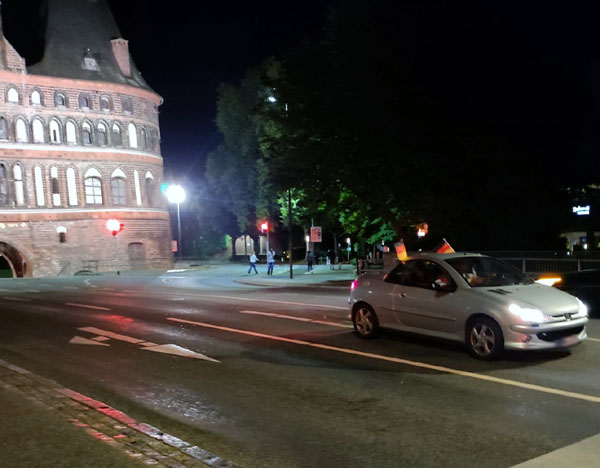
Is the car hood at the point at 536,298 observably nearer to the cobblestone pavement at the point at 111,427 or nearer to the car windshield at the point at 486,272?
the car windshield at the point at 486,272

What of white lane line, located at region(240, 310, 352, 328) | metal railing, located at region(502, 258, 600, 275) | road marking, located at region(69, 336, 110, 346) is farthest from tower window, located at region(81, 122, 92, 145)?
road marking, located at region(69, 336, 110, 346)

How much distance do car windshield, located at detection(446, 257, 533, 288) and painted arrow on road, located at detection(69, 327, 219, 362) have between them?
13.7 ft

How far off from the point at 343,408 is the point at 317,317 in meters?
6.88

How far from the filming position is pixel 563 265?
757 inches

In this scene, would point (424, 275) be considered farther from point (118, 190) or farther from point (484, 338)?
point (118, 190)

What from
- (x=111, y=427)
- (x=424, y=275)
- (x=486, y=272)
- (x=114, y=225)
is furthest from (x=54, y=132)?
(x=111, y=427)

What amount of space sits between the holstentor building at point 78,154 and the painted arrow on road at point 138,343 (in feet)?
119

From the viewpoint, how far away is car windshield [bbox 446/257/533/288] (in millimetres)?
8453

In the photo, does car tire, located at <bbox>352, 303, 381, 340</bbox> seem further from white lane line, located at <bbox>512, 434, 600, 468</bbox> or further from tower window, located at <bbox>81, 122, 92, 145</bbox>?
tower window, located at <bbox>81, 122, 92, 145</bbox>

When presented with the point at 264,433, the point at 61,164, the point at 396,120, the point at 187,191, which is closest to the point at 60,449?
the point at 264,433

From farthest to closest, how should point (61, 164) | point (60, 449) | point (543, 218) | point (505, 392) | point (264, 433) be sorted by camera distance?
1. point (61, 164)
2. point (543, 218)
3. point (505, 392)
4. point (264, 433)
5. point (60, 449)

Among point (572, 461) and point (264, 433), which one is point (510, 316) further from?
point (264, 433)

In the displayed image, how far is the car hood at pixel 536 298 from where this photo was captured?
24.6 ft

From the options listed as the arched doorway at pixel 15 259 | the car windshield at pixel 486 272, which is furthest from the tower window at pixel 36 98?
the car windshield at pixel 486 272
